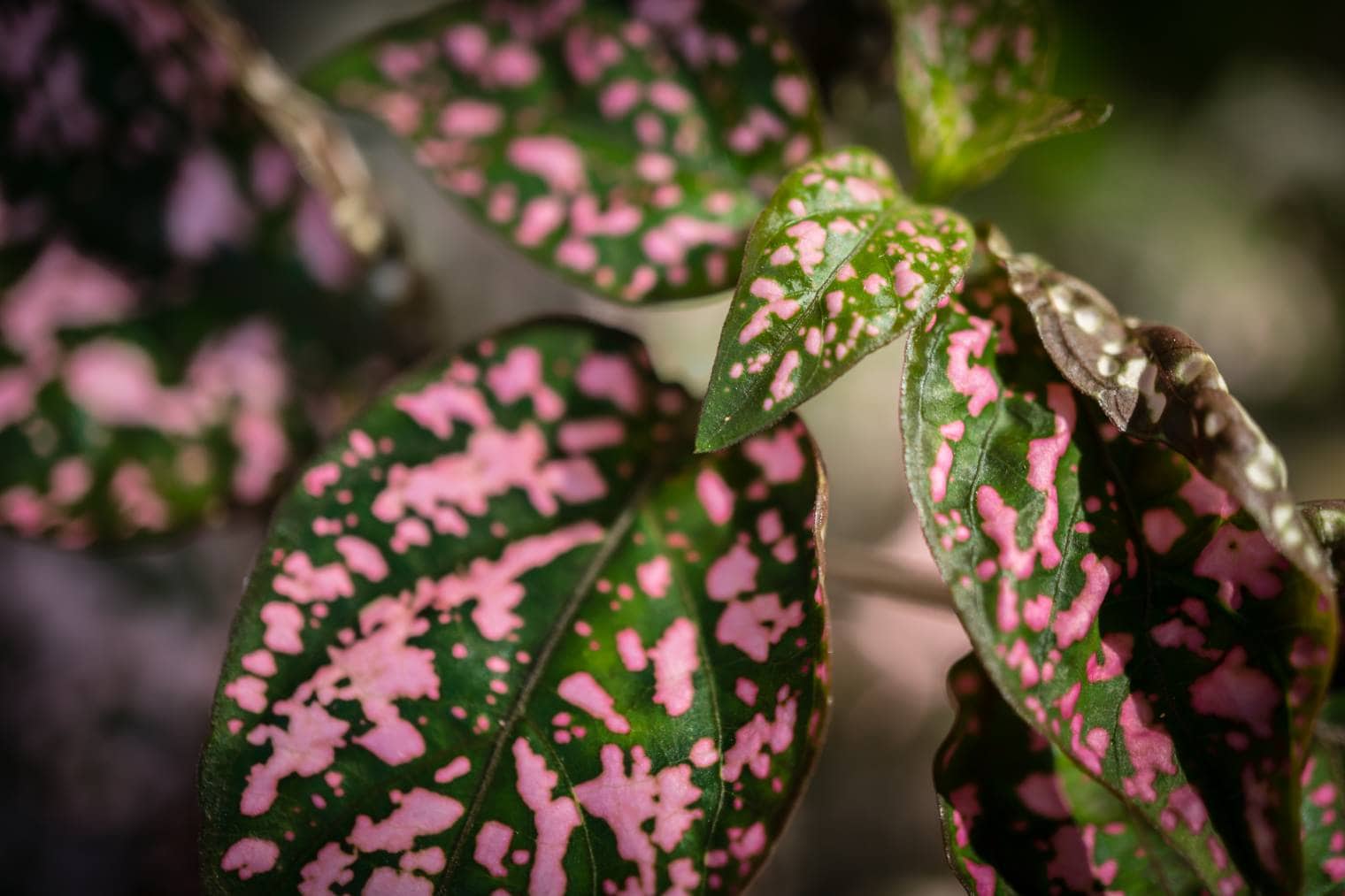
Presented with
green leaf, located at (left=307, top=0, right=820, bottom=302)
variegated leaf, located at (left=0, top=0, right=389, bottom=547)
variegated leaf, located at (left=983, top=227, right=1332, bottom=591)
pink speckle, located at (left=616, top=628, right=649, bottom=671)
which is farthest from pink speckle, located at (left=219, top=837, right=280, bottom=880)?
variegated leaf, located at (left=983, top=227, right=1332, bottom=591)

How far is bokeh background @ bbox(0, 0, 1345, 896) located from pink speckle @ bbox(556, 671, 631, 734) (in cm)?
53

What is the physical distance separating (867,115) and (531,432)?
88cm

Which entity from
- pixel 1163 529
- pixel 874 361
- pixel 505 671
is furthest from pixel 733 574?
pixel 874 361

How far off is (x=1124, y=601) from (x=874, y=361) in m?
0.82

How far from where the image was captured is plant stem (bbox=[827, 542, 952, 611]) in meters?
0.81

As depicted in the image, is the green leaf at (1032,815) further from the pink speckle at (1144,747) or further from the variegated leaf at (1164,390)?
the variegated leaf at (1164,390)

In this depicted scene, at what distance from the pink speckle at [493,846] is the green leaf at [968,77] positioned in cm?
58

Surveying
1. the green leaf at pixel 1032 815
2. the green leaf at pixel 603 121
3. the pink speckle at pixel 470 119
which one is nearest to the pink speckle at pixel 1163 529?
the green leaf at pixel 1032 815

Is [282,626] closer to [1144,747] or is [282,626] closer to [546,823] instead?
[546,823]

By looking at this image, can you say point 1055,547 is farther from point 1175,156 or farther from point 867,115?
point 1175,156

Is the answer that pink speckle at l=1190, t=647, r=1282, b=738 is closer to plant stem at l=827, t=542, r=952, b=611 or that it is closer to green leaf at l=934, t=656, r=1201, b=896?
green leaf at l=934, t=656, r=1201, b=896

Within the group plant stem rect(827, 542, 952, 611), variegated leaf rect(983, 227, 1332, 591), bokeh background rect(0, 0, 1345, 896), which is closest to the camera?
variegated leaf rect(983, 227, 1332, 591)

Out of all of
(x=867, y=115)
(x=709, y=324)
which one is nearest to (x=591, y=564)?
(x=709, y=324)

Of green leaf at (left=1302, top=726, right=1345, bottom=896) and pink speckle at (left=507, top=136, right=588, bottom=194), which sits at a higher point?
pink speckle at (left=507, top=136, right=588, bottom=194)
